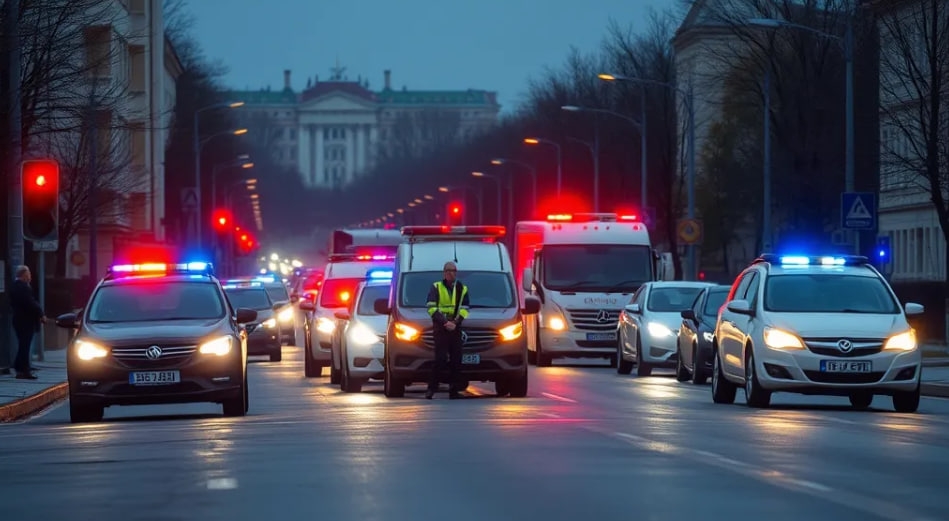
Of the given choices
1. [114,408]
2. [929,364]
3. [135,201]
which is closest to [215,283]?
[114,408]

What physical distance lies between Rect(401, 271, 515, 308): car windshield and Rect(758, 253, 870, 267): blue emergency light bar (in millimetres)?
3899

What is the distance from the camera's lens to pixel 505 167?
467 ft

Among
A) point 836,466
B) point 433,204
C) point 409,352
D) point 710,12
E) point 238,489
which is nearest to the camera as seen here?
point 238,489

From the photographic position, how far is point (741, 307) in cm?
2525

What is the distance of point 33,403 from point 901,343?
432 inches

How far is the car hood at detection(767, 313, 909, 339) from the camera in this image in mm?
24203

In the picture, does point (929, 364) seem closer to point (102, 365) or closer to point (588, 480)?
point (102, 365)

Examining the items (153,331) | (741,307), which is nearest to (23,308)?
(153,331)

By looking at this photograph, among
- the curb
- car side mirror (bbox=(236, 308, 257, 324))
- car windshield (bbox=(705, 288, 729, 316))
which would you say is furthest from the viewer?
car windshield (bbox=(705, 288, 729, 316))

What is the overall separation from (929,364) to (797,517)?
27.4 metres

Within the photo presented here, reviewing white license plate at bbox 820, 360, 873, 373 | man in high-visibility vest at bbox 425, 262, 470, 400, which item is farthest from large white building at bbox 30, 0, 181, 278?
white license plate at bbox 820, 360, 873, 373

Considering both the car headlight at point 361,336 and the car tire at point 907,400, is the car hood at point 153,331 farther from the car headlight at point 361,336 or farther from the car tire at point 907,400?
the car tire at point 907,400

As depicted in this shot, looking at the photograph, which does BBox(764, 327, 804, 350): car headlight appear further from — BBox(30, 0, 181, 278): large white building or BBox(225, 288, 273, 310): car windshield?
BBox(225, 288, 273, 310): car windshield

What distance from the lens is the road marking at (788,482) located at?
39.9ft
